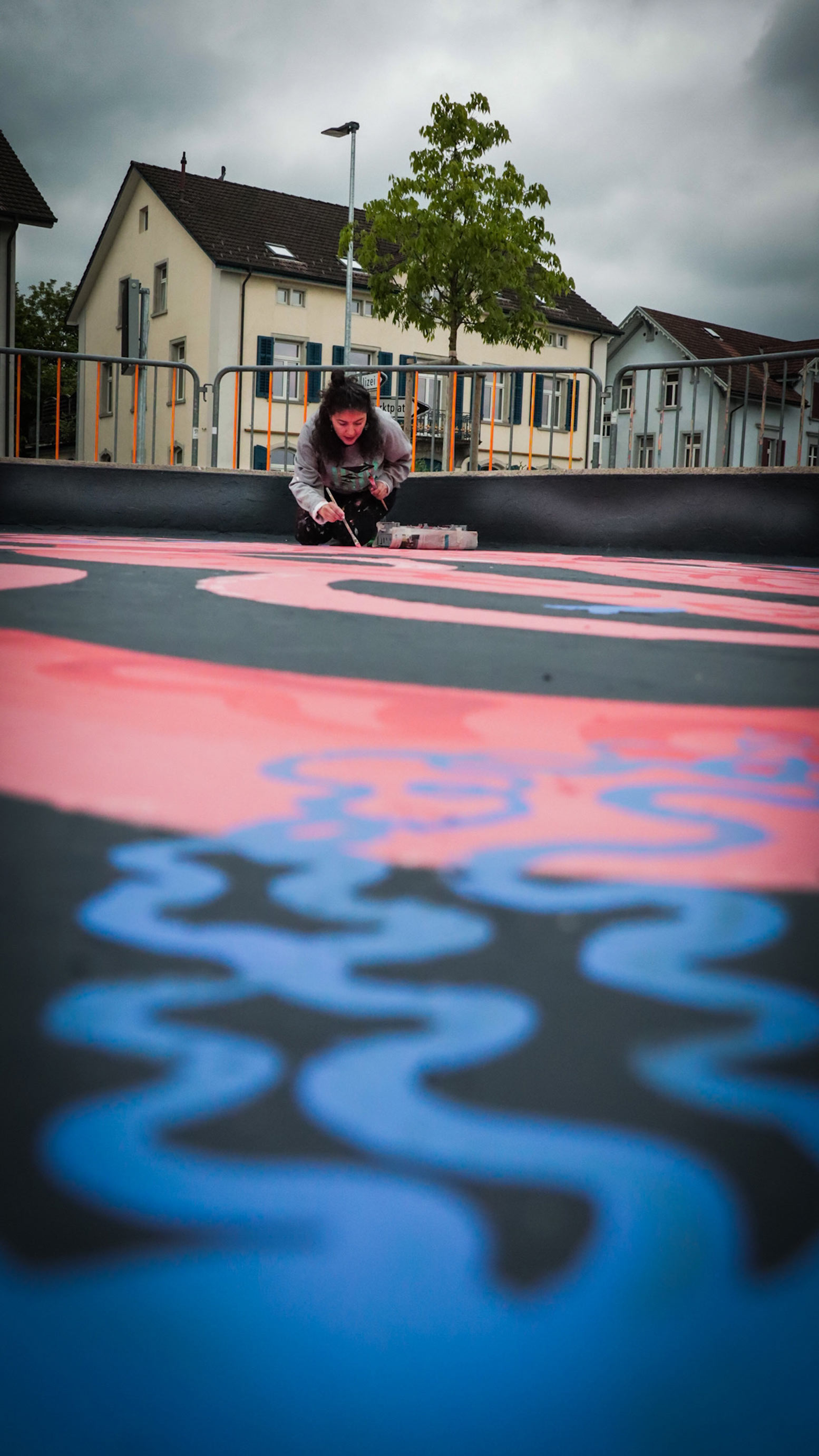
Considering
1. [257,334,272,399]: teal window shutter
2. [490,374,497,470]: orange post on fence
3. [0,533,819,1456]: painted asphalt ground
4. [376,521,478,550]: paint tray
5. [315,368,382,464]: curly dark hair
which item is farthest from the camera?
[257,334,272,399]: teal window shutter

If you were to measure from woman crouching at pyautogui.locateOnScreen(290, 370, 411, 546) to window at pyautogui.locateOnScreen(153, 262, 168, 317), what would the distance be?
81.3ft

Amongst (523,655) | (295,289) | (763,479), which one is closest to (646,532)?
(763,479)

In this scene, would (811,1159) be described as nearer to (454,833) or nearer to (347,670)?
(454,833)

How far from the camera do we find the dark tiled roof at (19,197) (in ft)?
49.5

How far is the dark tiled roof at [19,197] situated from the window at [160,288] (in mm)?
12261

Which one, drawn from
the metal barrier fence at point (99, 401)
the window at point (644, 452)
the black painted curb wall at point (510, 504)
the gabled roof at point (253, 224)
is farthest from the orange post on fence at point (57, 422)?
the gabled roof at point (253, 224)

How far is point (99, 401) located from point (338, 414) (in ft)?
12.6

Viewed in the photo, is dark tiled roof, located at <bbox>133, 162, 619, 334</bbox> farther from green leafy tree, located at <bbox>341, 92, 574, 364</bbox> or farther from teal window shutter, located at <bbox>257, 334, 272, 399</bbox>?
green leafy tree, located at <bbox>341, 92, 574, 364</bbox>

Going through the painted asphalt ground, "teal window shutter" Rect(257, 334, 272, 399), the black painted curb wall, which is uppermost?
"teal window shutter" Rect(257, 334, 272, 399)

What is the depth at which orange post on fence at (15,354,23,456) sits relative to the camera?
25.1 ft

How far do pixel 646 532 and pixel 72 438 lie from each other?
172 inches

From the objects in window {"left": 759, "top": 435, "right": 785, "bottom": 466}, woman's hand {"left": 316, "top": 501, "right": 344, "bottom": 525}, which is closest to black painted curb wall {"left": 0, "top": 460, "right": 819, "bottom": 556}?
window {"left": 759, "top": 435, "right": 785, "bottom": 466}

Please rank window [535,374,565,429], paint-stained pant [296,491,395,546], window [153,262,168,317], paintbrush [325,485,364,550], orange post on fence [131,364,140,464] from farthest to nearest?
window [153,262,168,317] < orange post on fence [131,364,140,464] < window [535,374,565,429] < paint-stained pant [296,491,395,546] < paintbrush [325,485,364,550]

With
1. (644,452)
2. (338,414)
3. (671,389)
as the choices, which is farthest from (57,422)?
(671,389)
